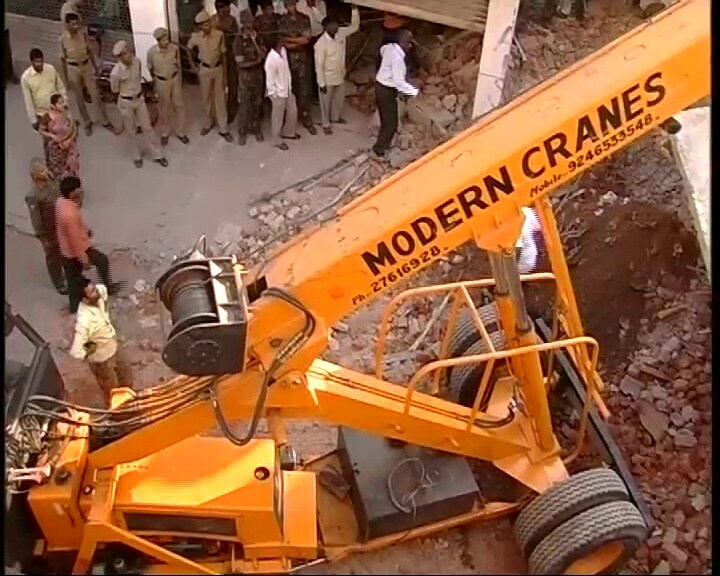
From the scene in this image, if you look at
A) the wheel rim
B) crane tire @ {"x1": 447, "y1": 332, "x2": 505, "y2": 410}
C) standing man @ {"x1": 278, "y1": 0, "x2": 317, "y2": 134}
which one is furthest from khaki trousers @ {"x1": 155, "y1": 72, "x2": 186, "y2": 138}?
the wheel rim

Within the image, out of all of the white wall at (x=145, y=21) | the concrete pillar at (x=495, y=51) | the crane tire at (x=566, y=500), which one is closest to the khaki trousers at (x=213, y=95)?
the white wall at (x=145, y=21)

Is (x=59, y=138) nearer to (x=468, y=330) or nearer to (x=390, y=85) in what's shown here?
(x=390, y=85)

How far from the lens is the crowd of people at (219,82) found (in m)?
10.6

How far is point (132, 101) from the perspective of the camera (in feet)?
36.2

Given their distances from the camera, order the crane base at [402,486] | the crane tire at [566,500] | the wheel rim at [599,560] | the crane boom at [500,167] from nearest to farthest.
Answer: the crane boom at [500,167] < the crane tire at [566,500] < the wheel rim at [599,560] < the crane base at [402,486]

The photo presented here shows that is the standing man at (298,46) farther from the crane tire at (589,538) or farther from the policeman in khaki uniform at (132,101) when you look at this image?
the crane tire at (589,538)

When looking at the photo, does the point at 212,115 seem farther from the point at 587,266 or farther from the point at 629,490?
the point at 629,490

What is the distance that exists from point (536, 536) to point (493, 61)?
204 inches

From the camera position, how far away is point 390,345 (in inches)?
380

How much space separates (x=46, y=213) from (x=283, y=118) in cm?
273

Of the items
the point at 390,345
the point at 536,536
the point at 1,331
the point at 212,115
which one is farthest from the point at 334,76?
the point at 536,536

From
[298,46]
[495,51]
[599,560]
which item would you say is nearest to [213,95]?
[298,46]

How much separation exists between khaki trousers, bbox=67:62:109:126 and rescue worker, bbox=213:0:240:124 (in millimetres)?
1226

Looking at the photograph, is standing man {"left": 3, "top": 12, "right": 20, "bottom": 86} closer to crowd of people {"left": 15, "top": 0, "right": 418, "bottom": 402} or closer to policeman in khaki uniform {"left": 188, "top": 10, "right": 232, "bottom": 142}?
crowd of people {"left": 15, "top": 0, "right": 418, "bottom": 402}
